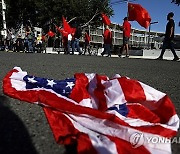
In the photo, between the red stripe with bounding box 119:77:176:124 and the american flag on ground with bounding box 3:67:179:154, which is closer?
the american flag on ground with bounding box 3:67:179:154

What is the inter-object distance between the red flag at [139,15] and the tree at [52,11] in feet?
59.8

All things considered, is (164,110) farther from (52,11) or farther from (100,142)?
(52,11)

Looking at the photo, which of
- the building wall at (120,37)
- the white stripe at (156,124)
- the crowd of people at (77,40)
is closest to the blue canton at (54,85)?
the white stripe at (156,124)

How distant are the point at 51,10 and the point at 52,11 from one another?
21cm

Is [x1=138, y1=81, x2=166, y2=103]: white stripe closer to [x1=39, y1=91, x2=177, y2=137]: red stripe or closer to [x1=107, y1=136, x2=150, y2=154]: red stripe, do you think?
[x1=39, y1=91, x2=177, y2=137]: red stripe

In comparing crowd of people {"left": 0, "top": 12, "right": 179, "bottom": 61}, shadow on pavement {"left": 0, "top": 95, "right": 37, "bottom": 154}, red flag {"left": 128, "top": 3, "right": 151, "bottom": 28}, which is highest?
red flag {"left": 128, "top": 3, "right": 151, "bottom": 28}

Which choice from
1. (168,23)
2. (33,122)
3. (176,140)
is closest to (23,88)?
(33,122)

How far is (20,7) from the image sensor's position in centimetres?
3189

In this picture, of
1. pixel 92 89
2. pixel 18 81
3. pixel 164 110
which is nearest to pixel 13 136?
pixel 92 89

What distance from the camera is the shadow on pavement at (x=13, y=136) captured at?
4.21ft

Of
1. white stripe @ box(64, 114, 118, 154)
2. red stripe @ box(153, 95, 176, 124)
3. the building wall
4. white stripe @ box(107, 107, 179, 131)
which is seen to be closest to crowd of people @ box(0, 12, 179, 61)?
red stripe @ box(153, 95, 176, 124)

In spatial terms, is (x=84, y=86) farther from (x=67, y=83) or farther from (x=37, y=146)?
(x=37, y=146)

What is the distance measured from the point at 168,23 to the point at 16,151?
9212 millimetres

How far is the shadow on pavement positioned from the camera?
128 centimetres
